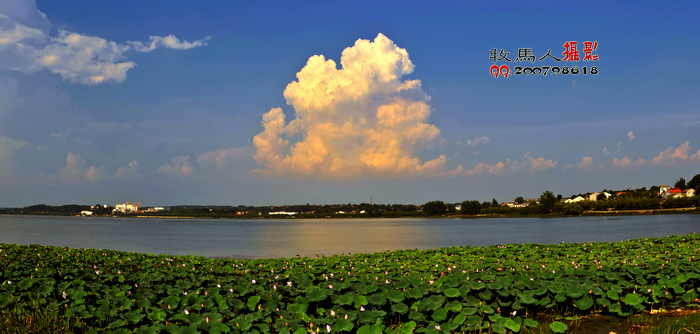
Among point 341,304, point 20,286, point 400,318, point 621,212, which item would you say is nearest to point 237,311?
point 341,304

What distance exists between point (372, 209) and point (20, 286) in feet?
509

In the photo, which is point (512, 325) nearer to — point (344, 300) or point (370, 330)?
point (370, 330)

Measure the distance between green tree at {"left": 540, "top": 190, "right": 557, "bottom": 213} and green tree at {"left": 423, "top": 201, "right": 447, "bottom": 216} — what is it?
33.4 m

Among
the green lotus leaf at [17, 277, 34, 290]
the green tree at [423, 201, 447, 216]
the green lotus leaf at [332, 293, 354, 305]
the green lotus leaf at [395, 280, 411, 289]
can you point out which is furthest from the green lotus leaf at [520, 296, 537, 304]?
the green tree at [423, 201, 447, 216]

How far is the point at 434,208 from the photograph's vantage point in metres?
146

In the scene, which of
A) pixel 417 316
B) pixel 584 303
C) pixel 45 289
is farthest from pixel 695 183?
pixel 45 289

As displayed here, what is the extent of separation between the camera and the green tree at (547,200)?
124m

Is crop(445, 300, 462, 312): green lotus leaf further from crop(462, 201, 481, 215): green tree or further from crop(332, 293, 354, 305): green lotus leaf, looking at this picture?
crop(462, 201, 481, 215): green tree

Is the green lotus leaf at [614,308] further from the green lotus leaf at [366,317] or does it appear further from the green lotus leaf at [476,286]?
the green lotus leaf at [366,317]

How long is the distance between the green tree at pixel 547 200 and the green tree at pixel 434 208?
3338cm

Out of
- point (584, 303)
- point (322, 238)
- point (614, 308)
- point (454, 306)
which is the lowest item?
point (322, 238)

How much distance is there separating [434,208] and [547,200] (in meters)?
36.9

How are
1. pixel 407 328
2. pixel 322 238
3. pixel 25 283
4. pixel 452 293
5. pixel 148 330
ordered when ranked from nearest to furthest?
pixel 148 330 < pixel 407 328 < pixel 452 293 < pixel 25 283 < pixel 322 238

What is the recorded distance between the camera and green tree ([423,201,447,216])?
146125 mm
